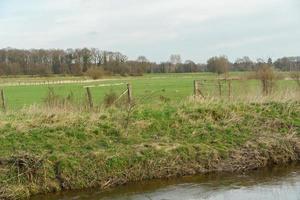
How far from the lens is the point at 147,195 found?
9.42m

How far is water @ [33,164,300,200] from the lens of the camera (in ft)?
30.0

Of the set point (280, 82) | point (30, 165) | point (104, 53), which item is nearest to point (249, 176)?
point (30, 165)

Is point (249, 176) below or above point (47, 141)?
below

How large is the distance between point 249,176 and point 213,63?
52256 mm

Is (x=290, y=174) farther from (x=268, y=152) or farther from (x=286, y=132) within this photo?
(x=286, y=132)

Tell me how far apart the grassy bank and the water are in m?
0.45

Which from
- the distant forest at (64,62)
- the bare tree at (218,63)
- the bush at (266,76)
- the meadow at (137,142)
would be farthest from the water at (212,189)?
the distant forest at (64,62)

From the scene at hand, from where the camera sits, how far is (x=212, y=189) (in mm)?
9758

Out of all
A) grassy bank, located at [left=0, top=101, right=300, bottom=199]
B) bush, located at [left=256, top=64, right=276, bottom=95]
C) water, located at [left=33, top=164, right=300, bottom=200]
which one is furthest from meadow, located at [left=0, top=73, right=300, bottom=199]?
bush, located at [left=256, top=64, right=276, bottom=95]

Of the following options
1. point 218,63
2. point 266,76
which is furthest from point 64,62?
point 266,76

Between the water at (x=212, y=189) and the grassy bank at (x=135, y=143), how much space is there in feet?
1.49

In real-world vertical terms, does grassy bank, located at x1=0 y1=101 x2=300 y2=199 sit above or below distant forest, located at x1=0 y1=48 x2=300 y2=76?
below

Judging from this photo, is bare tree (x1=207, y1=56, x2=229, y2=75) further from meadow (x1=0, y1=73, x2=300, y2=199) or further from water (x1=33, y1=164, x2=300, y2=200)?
water (x1=33, y1=164, x2=300, y2=200)

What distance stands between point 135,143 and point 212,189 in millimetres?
3145
